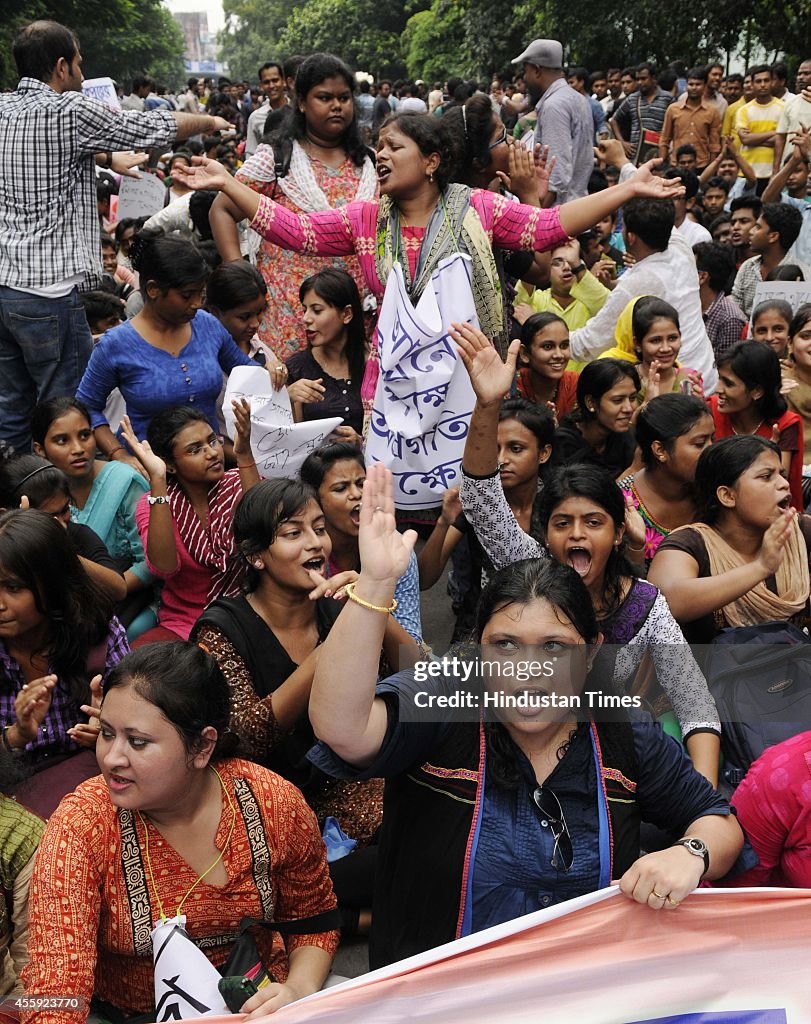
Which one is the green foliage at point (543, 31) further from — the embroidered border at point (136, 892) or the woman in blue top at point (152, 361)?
the embroidered border at point (136, 892)

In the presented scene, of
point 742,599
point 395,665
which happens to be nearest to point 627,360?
point 742,599

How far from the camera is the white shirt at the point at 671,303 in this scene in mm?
5406

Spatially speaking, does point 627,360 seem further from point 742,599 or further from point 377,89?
point 377,89

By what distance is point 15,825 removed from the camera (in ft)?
8.16

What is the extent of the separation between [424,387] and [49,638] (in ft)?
4.82

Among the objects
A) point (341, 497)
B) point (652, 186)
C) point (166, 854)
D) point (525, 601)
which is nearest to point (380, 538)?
point (525, 601)

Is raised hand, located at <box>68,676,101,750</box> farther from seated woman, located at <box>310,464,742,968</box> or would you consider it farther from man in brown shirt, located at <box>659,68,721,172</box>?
man in brown shirt, located at <box>659,68,721,172</box>

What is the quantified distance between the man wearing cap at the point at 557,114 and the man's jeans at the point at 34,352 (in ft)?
11.3

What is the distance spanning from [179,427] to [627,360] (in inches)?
76.9

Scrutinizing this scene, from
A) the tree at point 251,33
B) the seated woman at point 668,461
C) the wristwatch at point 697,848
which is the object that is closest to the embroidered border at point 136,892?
the wristwatch at point 697,848

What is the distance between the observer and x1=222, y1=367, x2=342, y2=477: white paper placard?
158 inches

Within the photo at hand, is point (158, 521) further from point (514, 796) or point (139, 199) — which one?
point (139, 199)

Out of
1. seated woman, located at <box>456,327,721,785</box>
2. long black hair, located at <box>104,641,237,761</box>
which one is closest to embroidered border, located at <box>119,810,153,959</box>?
long black hair, located at <box>104,641,237,761</box>

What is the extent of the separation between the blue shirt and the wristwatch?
110 inches
